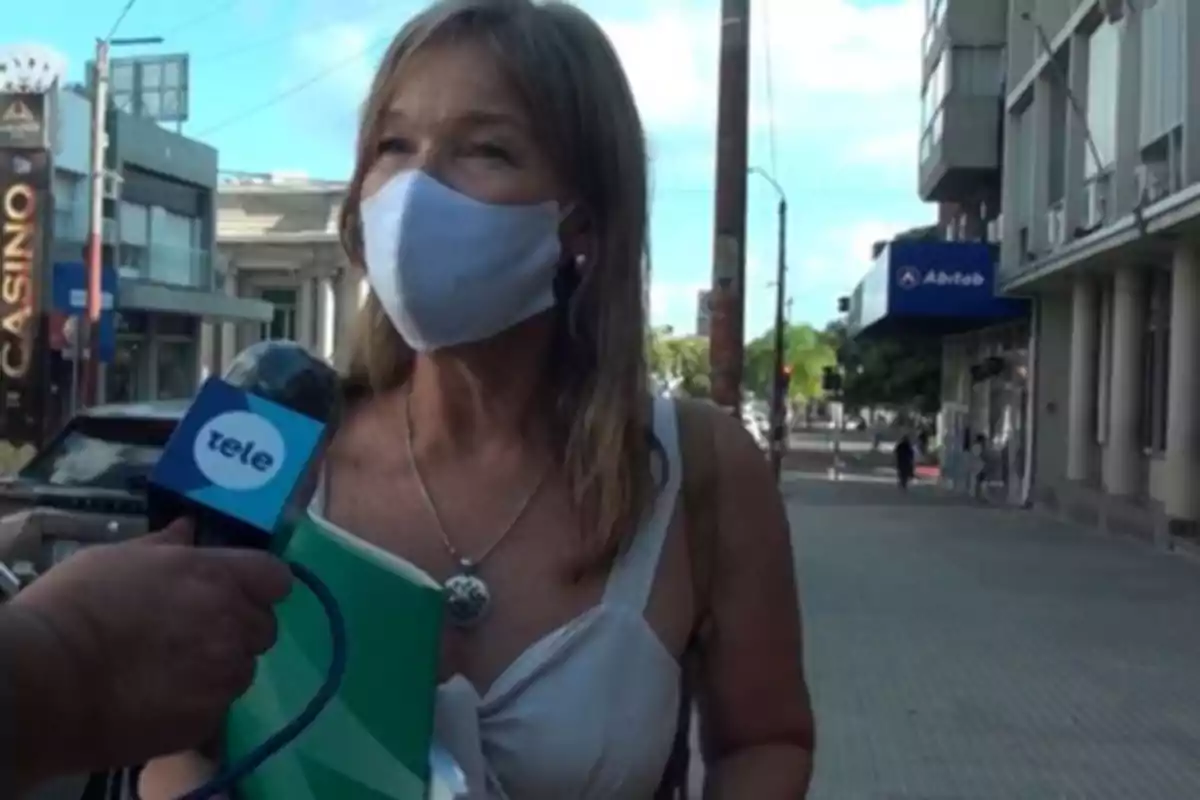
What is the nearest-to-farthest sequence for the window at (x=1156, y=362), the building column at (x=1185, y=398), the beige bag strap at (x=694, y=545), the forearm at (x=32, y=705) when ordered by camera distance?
the forearm at (x=32, y=705), the beige bag strap at (x=694, y=545), the building column at (x=1185, y=398), the window at (x=1156, y=362)

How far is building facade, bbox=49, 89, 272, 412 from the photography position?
3747 cm

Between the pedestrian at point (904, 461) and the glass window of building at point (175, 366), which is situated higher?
the glass window of building at point (175, 366)

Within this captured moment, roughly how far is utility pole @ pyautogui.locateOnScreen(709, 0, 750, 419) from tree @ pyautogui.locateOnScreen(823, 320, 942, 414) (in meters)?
49.5

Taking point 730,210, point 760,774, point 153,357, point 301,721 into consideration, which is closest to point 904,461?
point 153,357

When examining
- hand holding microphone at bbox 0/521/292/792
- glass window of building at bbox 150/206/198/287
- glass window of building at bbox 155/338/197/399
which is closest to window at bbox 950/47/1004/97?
glass window of building at bbox 150/206/198/287

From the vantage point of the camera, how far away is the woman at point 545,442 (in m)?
1.81

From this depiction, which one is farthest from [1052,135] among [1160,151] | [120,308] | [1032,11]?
[120,308]

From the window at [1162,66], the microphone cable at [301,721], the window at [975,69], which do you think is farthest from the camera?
the window at [975,69]

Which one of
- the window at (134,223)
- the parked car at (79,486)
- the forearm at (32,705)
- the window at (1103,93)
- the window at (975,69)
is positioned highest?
the window at (975,69)

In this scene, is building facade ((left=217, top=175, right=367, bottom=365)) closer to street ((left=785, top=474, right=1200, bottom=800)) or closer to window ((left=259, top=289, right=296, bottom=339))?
window ((left=259, top=289, right=296, bottom=339))

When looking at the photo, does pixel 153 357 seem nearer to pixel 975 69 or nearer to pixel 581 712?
pixel 975 69

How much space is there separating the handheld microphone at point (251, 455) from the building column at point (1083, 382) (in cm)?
2907

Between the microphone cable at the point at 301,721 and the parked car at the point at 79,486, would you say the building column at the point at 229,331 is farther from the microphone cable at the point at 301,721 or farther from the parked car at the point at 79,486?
the microphone cable at the point at 301,721

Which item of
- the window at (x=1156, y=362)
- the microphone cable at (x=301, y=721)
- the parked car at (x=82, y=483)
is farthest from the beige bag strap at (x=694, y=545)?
the window at (x=1156, y=362)
